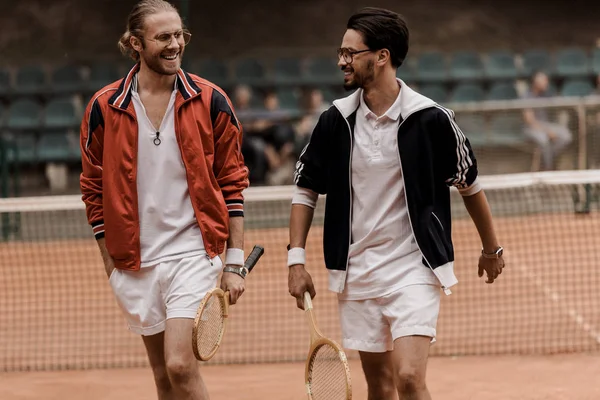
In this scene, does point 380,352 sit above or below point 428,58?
below

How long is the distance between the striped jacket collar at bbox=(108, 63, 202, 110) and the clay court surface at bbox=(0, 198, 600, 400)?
276 cm

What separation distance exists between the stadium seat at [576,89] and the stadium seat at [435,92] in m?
2.05

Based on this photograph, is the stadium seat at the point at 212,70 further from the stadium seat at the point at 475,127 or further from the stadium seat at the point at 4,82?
the stadium seat at the point at 475,127

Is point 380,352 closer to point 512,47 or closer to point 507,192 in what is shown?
point 507,192

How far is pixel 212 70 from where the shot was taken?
1792 cm

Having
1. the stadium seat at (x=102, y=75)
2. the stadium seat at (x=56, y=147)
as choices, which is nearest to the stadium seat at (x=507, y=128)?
the stadium seat at (x=56, y=147)

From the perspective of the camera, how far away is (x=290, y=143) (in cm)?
1329

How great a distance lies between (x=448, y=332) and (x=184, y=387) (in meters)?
4.41

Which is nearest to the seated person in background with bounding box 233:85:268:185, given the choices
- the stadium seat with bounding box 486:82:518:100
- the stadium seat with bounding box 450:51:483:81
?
the stadium seat with bounding box 486:82:518:100

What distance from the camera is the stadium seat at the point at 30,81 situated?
56.3ft

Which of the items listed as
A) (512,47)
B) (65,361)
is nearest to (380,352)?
(65,361)

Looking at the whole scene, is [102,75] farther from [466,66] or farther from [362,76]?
[362,76]

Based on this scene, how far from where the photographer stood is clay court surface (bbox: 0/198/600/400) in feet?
22.8

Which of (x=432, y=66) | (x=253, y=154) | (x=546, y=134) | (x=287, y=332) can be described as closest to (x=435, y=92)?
(x=432, y=66)
